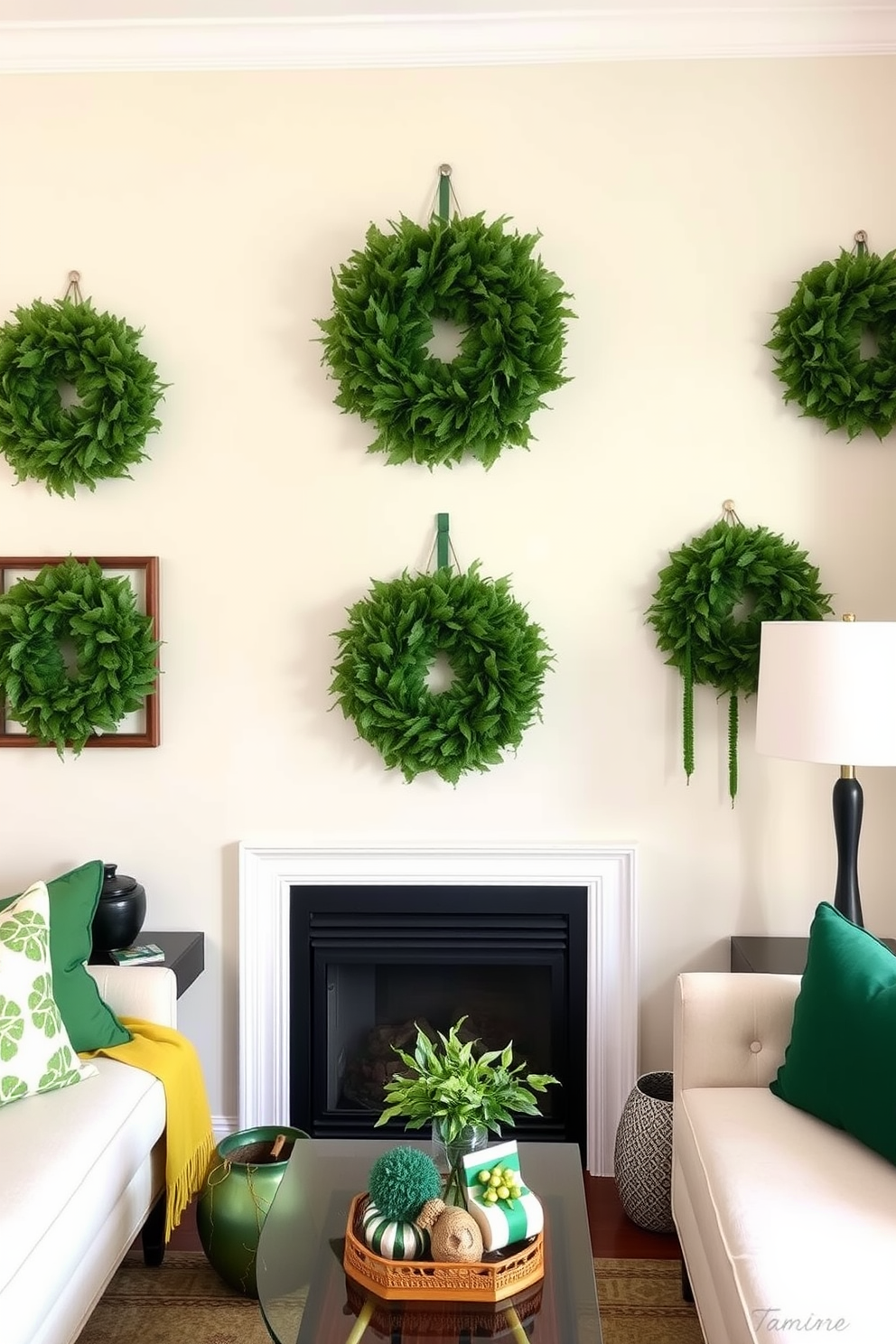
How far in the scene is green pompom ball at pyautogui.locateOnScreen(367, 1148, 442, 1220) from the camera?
154 cm

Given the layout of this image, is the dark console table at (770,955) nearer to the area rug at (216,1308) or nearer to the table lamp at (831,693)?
the table lamp at (831,693)

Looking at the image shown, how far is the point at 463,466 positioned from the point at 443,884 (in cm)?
107

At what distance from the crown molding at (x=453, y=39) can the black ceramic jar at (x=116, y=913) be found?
2043mm

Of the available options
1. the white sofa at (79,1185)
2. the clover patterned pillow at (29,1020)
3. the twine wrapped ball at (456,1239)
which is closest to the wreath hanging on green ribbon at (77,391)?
the clover patterned pillow at (29,1020)

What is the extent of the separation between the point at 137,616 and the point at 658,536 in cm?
133

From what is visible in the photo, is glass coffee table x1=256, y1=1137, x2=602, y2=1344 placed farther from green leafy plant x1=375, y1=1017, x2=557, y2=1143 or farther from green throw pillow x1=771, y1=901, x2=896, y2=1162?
green throw pillow x1=771, y1=901, x2=896, y2=1162

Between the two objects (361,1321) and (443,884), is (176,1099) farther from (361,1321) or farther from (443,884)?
(361,1321)

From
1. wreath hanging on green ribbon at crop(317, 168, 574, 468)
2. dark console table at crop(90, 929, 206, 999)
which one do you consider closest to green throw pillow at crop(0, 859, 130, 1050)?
dark console table at crop(90, 929, 206, 999)

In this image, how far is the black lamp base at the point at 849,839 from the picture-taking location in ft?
7.82

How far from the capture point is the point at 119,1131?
78.7 inches

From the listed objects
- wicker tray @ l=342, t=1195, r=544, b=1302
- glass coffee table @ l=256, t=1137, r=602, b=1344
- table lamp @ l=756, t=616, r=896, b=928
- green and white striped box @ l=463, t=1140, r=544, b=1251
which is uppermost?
table lamp @ l=756, t=616, r=896, b=928

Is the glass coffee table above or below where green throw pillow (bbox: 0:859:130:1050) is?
below

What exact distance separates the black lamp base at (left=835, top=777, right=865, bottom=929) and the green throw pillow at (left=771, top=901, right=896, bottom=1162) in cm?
30

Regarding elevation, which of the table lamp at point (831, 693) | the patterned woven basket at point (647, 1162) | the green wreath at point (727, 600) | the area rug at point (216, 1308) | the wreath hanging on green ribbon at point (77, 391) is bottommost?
the area rug at point (216, 1308)
